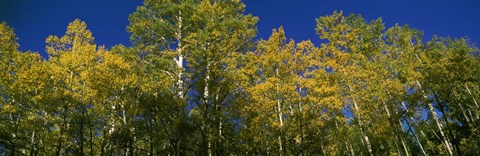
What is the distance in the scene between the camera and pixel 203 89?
37.5ft

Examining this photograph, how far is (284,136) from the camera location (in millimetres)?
12602

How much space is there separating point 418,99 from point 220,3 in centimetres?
1046

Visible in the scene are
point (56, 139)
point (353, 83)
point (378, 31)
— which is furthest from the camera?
point (378, 31)

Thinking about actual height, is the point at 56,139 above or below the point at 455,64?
below

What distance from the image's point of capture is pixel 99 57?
53.3 feet

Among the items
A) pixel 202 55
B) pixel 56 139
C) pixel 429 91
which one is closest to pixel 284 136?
pixel 202 55

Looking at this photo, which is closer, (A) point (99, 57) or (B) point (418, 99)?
(B) point (418, 99)

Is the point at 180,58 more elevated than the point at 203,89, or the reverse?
the point at 180,58

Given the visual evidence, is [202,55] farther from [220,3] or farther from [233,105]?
[220,3]

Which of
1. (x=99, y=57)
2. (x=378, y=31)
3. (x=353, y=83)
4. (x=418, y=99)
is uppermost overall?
(x=378, y=31)

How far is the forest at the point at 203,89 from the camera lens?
1112cm

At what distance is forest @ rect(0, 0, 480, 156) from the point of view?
11.1 metres

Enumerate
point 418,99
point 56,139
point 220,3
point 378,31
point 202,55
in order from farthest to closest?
point 378,31 < point 220,3 < point 418,99 < point 56,139 < point 202,55

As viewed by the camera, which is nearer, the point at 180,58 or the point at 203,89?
the point at 203,89
